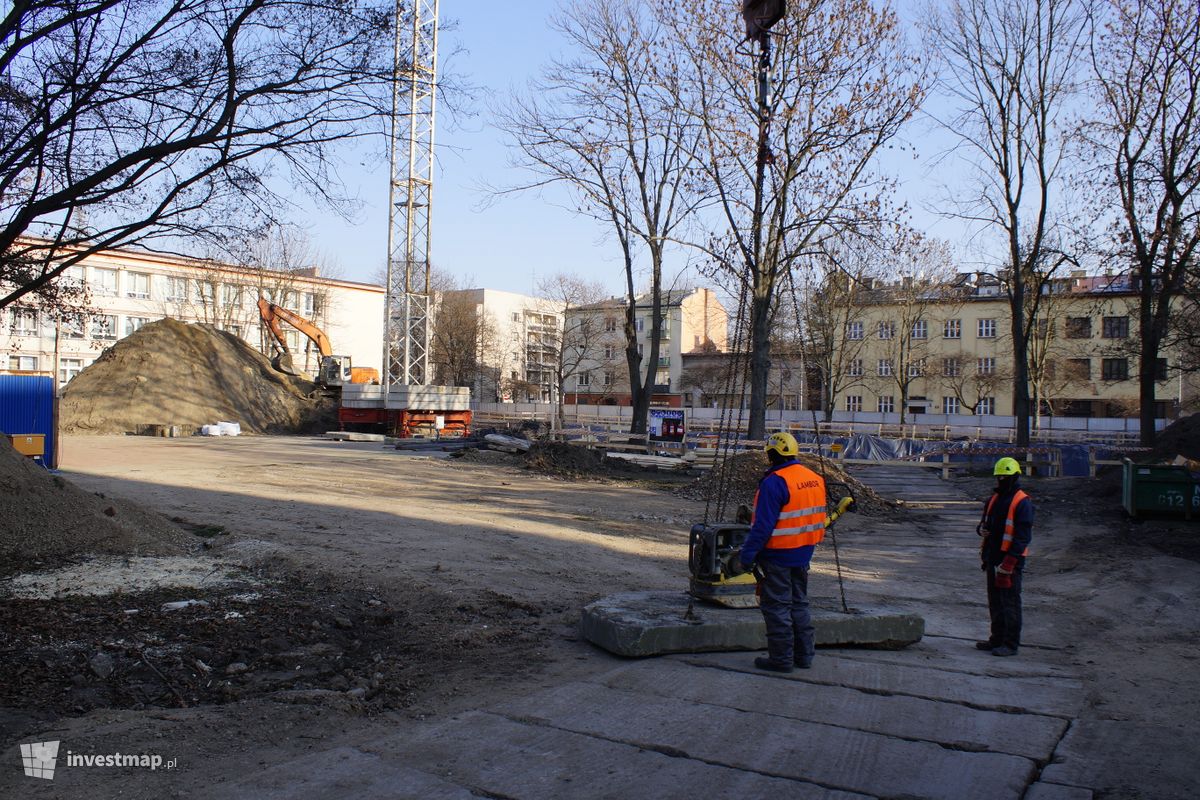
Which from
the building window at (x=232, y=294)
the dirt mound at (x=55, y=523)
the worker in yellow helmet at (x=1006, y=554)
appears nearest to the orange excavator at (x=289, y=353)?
the building window at (x=232, y=294)

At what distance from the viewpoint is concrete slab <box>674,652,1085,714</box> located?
6438 millimetres

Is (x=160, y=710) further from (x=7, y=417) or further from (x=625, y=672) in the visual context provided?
(x=7, y=417)

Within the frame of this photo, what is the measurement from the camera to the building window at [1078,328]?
161 feet

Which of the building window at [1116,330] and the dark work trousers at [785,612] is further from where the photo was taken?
the building window at [1116,330]

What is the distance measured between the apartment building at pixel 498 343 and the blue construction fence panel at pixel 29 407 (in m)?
41.3

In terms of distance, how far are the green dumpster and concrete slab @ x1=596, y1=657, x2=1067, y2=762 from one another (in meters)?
12.2

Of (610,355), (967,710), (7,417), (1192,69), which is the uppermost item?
(1192,69)

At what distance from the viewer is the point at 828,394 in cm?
5362

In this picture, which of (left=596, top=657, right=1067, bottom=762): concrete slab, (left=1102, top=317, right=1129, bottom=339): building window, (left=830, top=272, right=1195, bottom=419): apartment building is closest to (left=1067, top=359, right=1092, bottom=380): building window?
(left=830, top=272, right=1195, bottom=419): apartment building

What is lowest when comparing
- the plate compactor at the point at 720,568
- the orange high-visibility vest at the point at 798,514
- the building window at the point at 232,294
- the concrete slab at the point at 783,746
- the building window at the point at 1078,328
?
the concrete slab at the point at 783,746

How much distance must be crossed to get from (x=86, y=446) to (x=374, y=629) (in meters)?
27.0

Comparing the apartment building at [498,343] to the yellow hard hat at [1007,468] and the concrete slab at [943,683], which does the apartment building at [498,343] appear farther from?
the concrete slab at [943,683]

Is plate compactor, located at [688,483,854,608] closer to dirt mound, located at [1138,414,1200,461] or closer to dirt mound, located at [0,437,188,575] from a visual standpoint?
dirt mound, located at [0,437,188,575]

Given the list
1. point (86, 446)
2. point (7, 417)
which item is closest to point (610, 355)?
point (86, 446)
